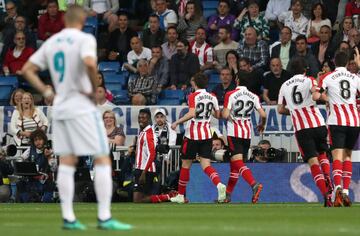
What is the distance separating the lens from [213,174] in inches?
852

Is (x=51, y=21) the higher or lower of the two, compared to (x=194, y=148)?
higher

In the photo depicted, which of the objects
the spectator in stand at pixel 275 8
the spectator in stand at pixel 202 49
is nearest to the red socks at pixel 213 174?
the spectator in stand at pixel 202 49

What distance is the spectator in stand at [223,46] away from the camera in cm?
2583

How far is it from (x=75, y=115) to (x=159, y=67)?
1418 cm

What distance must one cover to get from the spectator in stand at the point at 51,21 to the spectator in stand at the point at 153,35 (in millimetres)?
1901

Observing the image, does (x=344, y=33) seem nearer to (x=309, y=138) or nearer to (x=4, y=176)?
(x=309, y=138)

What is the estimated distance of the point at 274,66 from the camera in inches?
956

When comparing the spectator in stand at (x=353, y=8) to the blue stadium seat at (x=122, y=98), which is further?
the blue stadium seat at (x=122, y=98)

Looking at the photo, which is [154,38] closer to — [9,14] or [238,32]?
[238,32]

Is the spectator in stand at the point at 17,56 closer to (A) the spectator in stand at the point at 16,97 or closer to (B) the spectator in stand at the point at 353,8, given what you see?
(A) the spectator in stand at the point at 16,97

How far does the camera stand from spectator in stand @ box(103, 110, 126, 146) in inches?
944

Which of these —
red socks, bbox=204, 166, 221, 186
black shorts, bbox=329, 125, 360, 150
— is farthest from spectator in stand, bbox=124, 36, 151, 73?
black shorts, bbox=329, 125, 360, 150

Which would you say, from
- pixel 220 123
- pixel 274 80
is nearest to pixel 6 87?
pixel 220 123

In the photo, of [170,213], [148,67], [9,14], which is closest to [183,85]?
[148,67]
